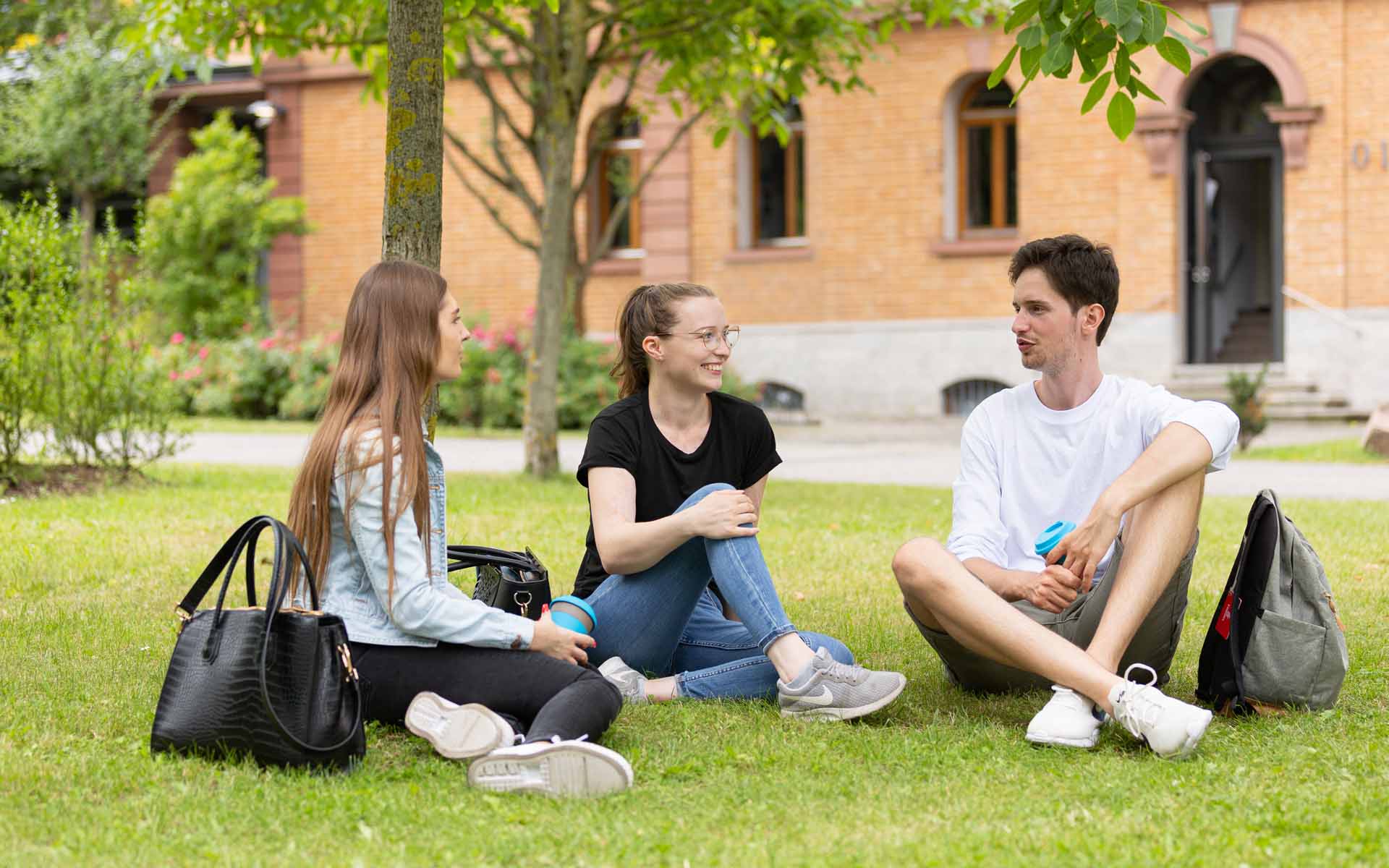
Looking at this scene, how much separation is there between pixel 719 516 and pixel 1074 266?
4.34 ft

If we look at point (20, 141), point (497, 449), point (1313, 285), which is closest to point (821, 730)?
point (497, 449)

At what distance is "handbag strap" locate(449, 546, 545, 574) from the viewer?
4672 millimetres

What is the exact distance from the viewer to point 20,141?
25.0m

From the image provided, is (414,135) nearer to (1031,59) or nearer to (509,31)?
(1031,59)

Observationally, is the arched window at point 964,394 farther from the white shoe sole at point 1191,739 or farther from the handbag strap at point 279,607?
the handbag strap at point 279,607

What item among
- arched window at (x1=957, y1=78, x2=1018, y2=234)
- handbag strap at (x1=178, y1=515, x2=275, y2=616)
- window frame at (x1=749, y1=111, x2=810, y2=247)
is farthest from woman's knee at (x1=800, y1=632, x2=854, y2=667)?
window frame at (x1=749, y1=111, x2=810, y2=247)

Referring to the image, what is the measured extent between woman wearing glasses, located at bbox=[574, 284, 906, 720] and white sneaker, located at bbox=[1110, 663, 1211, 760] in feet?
2.32

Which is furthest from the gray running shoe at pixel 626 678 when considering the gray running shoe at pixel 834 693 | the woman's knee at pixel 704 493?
the woman's knee at pixel 704 493

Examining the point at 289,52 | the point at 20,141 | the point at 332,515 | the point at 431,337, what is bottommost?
the point at 332,515

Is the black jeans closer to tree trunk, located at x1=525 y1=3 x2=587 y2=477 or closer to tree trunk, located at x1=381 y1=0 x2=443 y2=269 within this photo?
tree trunk, located at x1=381 y1=0 x2=443 y2=269

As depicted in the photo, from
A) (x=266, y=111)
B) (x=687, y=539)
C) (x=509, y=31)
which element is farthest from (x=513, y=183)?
(x=266, y=111)

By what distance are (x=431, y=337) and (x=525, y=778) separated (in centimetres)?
118

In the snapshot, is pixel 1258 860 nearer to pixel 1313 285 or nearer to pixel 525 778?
pixel 525 778

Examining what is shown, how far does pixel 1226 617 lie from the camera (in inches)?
180
